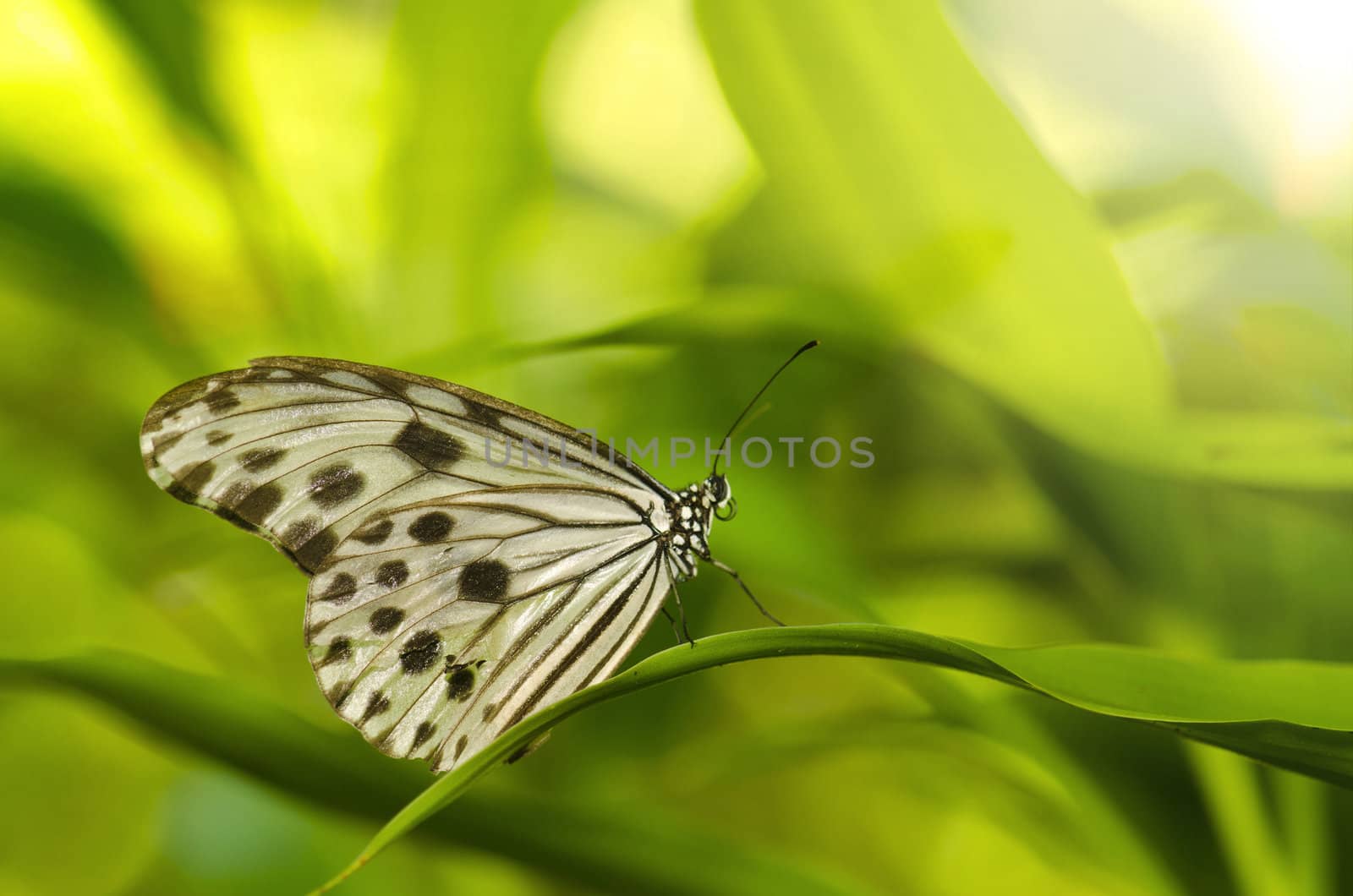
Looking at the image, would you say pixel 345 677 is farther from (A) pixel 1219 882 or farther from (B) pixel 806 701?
(A) pixel 1219 882

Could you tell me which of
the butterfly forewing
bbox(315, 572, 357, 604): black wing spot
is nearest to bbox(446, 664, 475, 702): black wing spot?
the butterfly forewing

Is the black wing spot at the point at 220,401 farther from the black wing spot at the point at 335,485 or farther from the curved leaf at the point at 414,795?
the curved leaf at the point at 414,795

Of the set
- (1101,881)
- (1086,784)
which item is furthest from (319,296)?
(1101,881)

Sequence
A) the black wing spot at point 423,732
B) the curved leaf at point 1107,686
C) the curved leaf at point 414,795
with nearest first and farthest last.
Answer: the curved leaf at point 1107,686 < the curved leaf at point 414,795 < the black wing spot at point 423,732

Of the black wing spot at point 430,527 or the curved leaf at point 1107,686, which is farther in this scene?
the black wing spot at point 430,527

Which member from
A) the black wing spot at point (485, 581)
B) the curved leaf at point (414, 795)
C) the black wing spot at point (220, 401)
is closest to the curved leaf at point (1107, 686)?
the curved leaf at point (414, 795)

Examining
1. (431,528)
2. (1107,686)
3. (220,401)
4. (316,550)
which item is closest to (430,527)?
(431,528)
